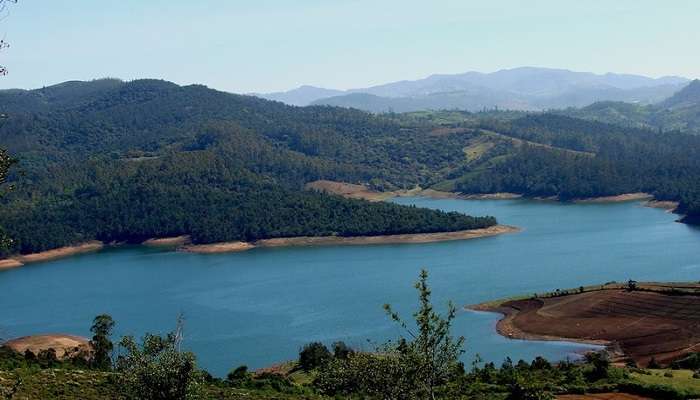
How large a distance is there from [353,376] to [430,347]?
5221 millimetres

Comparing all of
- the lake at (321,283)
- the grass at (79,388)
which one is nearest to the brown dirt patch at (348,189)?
the lake at (321,283)

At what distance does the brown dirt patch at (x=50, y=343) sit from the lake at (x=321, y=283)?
394cm

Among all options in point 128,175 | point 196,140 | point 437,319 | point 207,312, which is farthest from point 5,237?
point 196,140

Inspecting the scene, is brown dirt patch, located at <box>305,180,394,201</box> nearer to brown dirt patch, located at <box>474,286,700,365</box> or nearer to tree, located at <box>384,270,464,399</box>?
brown dirt patch, located at <box>474,286,700,365</box>

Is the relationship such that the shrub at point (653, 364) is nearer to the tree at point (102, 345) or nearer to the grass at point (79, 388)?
the grass at point (79, 388)

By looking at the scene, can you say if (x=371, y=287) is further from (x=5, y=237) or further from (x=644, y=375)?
(x=5, y=237)

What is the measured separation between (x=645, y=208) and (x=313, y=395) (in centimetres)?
11593

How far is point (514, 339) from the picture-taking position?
205ft

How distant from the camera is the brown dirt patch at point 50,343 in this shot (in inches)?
2525

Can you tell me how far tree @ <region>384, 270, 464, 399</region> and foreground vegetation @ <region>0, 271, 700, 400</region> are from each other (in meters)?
0.02

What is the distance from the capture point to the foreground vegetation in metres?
19.2

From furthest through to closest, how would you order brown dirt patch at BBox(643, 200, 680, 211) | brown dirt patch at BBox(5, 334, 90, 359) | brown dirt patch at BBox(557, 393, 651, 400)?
brown dirt patch at BBox(643, 200, 680, 211), brown dirt patch at BBox(5, 334, 90, 359), brown dirt patch at BBox(557, 393, 651, 400)

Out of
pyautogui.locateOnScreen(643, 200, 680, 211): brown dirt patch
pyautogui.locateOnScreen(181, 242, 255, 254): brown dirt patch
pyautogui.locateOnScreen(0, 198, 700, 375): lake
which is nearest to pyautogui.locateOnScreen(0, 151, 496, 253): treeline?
pyautogui.locateOnScreen(181, 242, 255, 254): brown dirt patch

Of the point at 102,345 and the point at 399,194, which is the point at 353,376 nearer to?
the point at 102,345
